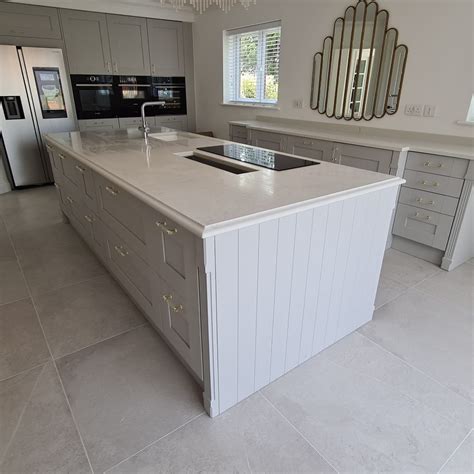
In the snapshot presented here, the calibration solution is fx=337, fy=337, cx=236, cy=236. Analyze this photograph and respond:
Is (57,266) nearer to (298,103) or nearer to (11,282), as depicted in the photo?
(11,282)

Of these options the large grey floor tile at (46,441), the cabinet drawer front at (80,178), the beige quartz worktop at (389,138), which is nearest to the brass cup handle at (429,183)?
the beige quartz worktop at (389,138)

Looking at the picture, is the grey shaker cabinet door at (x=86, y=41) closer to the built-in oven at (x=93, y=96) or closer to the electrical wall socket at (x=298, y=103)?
the built-in oven at (x=93, y=96)

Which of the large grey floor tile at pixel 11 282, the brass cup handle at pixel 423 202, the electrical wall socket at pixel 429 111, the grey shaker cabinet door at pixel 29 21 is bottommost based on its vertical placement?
the large grey floor tile at pixel 11 282

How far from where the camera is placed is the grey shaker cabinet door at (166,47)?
16.3ft

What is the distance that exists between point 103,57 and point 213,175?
402 centimetres

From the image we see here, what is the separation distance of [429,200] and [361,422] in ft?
6.26

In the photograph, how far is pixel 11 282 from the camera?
96.2 inches

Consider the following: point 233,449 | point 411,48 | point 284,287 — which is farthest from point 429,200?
point 233,449

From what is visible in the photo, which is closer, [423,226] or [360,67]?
[423,226]

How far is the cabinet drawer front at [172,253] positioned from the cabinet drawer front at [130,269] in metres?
0.23

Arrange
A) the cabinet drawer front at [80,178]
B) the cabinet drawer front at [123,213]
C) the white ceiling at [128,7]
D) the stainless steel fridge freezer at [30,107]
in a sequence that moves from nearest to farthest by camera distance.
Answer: the cabinet drawer front at [123,213] → the cabinet drawer front at [80,178] → the stainless steel fridge freezer at [30,107] → the white ceiling at [128,7]

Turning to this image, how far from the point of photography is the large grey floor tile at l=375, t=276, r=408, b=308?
2.27m

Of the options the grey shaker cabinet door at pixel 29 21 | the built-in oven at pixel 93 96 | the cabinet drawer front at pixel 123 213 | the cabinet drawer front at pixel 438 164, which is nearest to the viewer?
the cabinet drawer front at pixel 123 213

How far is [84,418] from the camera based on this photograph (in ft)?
4.70
